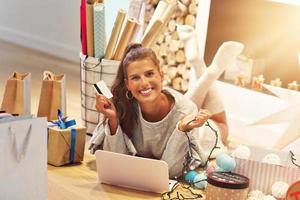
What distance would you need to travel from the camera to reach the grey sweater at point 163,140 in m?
1.58

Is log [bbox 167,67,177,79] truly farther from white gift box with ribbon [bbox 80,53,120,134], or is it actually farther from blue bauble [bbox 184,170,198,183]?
blue bauble [bbox 184,170,198,183]

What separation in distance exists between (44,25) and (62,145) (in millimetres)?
2321

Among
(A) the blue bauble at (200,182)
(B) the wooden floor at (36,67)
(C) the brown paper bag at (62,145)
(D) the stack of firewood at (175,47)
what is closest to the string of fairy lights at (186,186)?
(A) the blue bauble at (200,182)

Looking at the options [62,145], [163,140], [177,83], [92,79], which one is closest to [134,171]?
[163,140]

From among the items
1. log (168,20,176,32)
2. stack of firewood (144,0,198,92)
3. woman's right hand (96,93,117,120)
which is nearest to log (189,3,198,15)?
stack of firewood (144,0,198,92)

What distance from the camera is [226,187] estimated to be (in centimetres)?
139

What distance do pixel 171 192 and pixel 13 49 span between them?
2.58 meters

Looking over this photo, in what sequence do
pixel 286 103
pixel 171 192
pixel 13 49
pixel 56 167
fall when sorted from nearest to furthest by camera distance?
pixel 171 192 → pixel 56 167 → pixel 286 103 → pixel 13 49

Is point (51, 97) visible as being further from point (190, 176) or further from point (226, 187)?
point (226, 187)

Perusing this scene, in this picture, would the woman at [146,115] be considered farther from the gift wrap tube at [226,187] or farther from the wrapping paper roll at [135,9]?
the wrapping paper roll at [135,9]

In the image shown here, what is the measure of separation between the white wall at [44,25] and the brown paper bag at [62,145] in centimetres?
184

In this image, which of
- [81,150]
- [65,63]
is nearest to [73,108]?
[81,150]

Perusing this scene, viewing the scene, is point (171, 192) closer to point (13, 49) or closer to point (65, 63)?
point (65, 63)

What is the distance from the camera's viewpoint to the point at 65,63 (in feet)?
11.2
